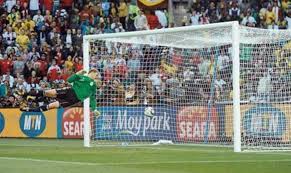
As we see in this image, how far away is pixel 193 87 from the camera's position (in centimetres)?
2025

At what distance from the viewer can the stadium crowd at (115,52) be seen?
67.5 ft

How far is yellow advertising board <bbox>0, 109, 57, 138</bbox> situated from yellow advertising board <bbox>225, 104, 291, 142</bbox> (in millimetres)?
7910

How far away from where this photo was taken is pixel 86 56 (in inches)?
779

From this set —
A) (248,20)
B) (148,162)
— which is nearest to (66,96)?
(148,162)

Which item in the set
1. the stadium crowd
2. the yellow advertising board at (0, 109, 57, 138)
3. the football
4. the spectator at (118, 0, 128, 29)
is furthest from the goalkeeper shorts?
the spectator at (118, 0, 128, 29)

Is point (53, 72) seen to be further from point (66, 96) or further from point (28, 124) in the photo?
point (66, 96)

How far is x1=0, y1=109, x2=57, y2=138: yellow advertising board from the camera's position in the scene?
2422cm

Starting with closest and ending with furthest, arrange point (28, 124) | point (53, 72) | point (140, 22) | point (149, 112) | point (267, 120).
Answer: point (267, 120) < point (149, 112) < point (28, 124) < point (53, 72) < point (140, 22)

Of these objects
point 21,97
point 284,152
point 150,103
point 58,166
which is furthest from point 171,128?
point 58,166

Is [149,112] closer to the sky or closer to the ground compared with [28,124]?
closer to the sky

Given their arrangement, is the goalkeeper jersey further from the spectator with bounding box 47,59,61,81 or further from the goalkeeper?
the spectator with bounding box 47,59,61,81

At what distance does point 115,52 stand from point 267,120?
5.49 m

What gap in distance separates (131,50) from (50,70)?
21.6 ft

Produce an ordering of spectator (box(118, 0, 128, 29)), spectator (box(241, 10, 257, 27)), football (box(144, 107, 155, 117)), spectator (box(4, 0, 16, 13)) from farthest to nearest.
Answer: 1. spectator (box(4, 0, 16, 13))
2. spectator (box(118, 0, 128, 29))
3. spectator (box(241, 10, 257, 27))
4. football (box(144, 107, 155, 117))
